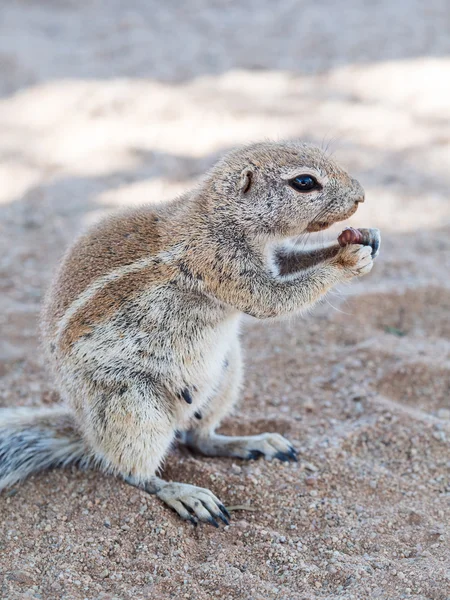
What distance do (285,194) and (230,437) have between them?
49.9 inches

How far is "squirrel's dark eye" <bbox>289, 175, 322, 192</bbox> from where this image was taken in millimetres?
3285

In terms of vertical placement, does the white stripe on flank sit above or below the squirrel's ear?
below

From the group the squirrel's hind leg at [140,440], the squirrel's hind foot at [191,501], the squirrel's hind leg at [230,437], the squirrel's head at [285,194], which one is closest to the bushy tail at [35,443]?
the squirrel's hind leg at [140,440]

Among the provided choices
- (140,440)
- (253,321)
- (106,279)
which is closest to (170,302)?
(106,279)

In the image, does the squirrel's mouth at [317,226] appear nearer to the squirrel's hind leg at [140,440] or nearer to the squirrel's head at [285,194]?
the squirrel's head at [285,194]

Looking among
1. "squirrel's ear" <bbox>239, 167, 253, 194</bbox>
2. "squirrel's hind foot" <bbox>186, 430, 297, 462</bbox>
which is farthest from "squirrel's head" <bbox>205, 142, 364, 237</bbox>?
"squirrel's hind foot" <bbox>186, 430, 297, 462</bbox>

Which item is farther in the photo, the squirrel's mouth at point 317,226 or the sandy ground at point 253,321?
the squirrel's mouth at point 317,226

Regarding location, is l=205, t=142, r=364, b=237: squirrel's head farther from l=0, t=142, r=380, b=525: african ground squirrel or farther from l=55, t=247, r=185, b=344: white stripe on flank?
l=55, t=247, r=185, b=344: white stripe on flank

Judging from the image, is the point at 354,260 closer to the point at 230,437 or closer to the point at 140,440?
the point at 230,437

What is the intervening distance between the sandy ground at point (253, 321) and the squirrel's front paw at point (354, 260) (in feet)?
0.64

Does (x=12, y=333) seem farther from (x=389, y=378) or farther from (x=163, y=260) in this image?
(x=389, y=378)

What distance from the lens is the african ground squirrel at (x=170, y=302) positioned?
318 cm

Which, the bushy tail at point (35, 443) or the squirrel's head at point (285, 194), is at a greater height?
the squirrel's head at point (285, 194)

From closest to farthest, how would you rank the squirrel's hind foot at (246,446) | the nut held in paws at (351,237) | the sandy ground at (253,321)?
1. the sandy ground at (253,321)
2. the nut held in paws at (351,237)
3. the squirrel's hind foot at (246,446)
